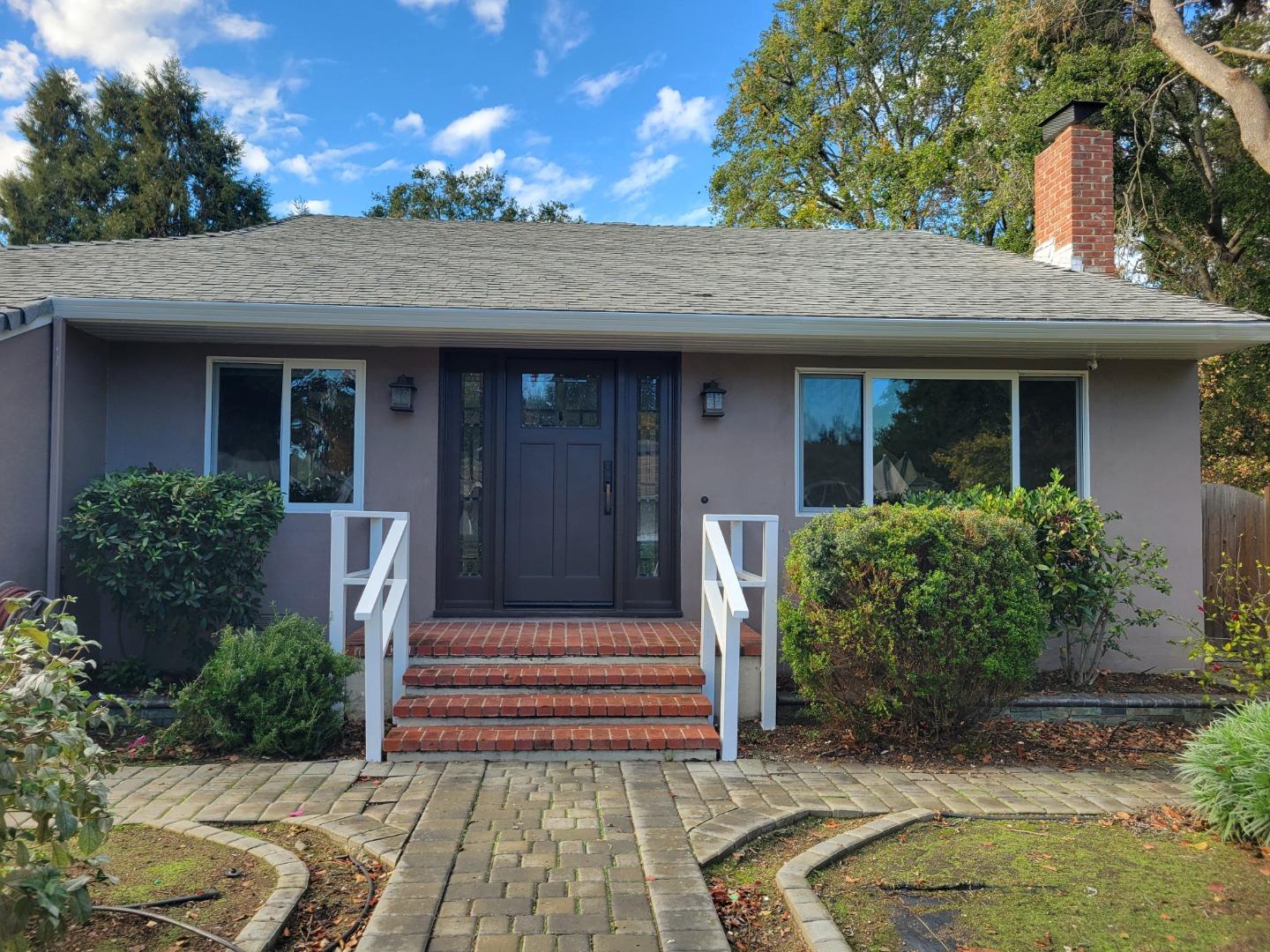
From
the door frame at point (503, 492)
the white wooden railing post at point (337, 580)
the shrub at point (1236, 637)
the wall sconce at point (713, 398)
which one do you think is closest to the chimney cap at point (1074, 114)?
the shrub at point (1236, 637)

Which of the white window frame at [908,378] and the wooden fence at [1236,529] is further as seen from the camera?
the wooden fence at [1236,529]

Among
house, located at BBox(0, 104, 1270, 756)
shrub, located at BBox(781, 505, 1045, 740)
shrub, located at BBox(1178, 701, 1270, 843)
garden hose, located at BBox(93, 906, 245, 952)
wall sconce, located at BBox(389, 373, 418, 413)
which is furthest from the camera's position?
wall sconce, located at BBox(389, 373, 418, 413)

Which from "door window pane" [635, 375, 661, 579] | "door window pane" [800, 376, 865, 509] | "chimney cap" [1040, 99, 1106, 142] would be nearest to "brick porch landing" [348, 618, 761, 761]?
"door window pane" [635, 375, 661, 579]

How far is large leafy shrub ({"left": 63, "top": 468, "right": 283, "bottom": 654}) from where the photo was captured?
4.89 meters

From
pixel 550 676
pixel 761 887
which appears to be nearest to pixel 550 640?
pixel 550 676

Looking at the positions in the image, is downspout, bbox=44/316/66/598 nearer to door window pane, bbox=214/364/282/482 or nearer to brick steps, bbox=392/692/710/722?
door window pane, bbox=214/364/282/482

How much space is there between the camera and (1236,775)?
10.5 feet

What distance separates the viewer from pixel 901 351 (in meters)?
5.94

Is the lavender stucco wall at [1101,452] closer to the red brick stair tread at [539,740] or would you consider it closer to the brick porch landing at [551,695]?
the brick porch landing at [551,695]

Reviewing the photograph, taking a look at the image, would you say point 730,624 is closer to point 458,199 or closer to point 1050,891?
point 1050,891

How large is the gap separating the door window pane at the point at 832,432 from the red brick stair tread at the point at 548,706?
221 centimetres

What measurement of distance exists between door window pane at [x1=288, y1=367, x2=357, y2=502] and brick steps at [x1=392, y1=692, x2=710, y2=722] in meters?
2.05

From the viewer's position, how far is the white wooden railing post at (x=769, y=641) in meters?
4.78

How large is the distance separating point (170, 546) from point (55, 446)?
107 centimetres
